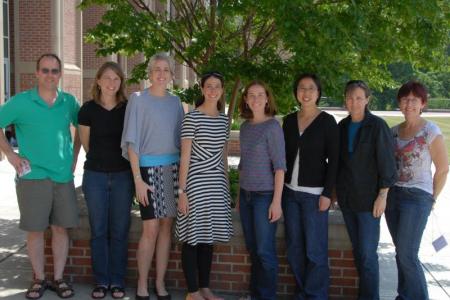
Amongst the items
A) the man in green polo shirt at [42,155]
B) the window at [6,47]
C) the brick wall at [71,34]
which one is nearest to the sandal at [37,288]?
the man in green polo shirt at [42,155]

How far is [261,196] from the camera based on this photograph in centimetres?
420

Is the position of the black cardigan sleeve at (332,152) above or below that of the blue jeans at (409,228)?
above

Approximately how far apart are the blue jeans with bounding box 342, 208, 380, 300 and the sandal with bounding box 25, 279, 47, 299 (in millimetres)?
2555

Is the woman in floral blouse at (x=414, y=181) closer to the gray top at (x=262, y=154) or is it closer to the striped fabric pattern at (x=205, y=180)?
the gray top at (x=262, y=154)

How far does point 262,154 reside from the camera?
13.6 ft

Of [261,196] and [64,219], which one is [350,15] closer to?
[261,196]

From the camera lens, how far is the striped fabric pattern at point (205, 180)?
4117mm

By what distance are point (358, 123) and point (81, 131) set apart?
219 centimetres

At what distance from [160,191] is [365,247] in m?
1.63

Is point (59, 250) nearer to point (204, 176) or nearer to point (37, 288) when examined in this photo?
point (37, 288)

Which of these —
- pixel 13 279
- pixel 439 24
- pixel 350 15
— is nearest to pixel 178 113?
pixel 350 15

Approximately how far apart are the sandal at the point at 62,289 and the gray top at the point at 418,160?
2.79 m

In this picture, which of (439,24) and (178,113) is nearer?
(178,113)

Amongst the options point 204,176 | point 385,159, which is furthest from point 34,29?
point 385,159
